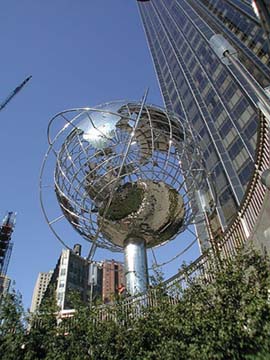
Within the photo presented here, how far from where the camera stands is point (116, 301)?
7.91 meters

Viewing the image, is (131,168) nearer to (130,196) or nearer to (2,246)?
(130,196)

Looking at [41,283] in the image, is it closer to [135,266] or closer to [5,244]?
[5,244]

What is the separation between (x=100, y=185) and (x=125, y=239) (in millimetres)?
1988

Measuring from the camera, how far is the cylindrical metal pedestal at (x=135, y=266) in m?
8.80

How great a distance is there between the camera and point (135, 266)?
366 inches

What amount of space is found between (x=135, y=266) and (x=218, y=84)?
26.3 metres

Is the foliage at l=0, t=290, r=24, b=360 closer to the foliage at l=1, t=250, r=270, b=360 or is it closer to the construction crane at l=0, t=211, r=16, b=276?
the foliage at l=1, t=250, r=270, b=360

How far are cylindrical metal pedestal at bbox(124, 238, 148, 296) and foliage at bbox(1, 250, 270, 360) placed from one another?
897mm

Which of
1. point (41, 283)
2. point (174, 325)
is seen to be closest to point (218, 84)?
point (174, 325)

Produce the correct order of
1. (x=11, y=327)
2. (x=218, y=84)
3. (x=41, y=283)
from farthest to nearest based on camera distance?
(x=41, y=283), (x=218, y=84), (x=11, y=327)

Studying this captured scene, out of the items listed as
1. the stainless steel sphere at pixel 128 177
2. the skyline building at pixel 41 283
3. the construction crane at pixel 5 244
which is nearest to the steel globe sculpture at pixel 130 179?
the stainless steel sphere at pixel 128 177

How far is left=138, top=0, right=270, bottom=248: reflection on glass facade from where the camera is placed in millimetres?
23953

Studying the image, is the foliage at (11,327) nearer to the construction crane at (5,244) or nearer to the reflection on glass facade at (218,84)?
the reflection on glass facade at (218,84)

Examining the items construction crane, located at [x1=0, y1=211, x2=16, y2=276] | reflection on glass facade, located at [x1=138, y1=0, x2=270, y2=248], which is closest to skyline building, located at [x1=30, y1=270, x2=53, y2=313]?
construction crane, located at [x1=0, y1=211, x2=16, y2=276]
